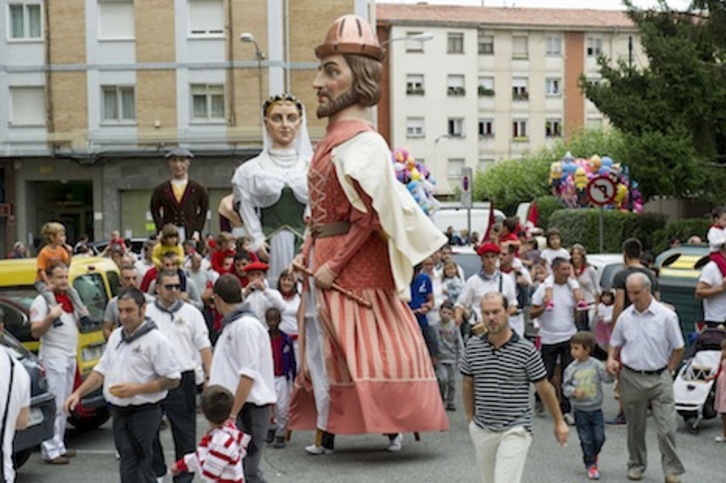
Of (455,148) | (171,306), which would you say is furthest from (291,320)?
(455,148)

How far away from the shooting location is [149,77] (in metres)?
36.2

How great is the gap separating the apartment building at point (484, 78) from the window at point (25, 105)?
27.3 meters

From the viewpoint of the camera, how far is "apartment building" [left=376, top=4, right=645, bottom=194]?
203 feet

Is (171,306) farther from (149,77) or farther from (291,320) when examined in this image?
(149,77)

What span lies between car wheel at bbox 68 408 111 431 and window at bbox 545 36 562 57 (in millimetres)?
55860

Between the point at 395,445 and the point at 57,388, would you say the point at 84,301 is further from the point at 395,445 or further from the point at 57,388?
the point at 395,445

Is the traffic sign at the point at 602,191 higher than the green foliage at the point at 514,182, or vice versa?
the green foliage at the point at 514,182

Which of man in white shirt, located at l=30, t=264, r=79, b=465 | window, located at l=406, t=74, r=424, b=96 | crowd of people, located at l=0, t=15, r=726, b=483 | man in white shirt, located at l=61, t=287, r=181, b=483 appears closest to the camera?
crowd of people, located at l=0, t=15, r=726, b=483

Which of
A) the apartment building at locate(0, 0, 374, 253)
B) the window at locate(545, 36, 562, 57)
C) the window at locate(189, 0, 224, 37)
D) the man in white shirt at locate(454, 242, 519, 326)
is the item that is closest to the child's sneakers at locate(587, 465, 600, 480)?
the man in white shirt at locate(454, 242, 519, 326)

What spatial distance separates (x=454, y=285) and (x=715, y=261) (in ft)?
10.6

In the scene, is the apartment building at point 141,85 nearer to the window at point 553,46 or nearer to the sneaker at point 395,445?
the sneaker at point 395,445

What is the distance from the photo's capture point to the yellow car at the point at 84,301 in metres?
Answer: 11.0

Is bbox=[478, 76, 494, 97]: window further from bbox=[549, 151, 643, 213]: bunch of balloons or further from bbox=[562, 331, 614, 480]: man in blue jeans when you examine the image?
bbox=[562, 331, 614, 480]: man in blue jeans

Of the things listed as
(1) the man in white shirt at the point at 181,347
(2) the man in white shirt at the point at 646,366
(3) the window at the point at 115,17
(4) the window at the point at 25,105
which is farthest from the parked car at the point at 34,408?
(4) the window at the point at 25,105
